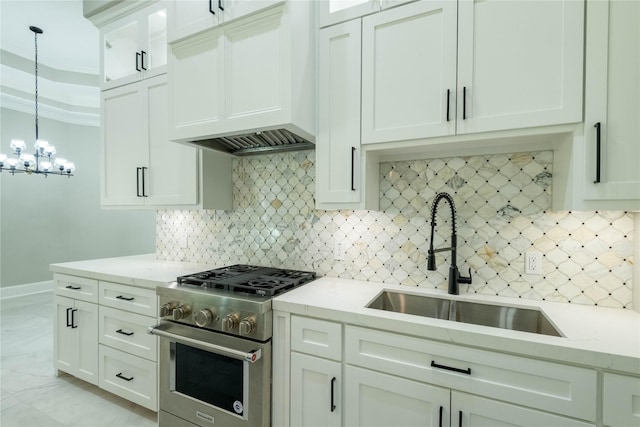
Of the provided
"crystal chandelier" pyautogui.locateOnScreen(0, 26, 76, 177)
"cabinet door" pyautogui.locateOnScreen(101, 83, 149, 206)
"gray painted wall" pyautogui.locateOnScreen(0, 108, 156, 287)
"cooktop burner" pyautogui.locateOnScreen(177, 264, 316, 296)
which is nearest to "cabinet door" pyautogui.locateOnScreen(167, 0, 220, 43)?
"cabinet door" pyautogui.locateOnScreen(101, 83, 149, 206)

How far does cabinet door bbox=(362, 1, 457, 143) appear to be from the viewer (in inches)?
56.1

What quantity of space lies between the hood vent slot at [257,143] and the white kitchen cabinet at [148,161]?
0.51 ft

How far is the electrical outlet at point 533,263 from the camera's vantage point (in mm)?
1584

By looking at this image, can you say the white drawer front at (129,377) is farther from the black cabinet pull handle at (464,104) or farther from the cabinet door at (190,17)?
the black cabinet pull handle at (464,104)

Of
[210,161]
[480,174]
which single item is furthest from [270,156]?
[480,174]

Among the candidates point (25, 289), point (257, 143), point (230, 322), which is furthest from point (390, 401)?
point (25, 289)

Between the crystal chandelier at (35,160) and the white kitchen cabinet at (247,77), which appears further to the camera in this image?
the crystal chandelier at (35,160)

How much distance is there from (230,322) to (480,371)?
1152mm

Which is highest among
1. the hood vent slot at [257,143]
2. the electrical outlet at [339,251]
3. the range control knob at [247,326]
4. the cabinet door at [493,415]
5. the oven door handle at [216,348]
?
the hood vent slot at [257,143]

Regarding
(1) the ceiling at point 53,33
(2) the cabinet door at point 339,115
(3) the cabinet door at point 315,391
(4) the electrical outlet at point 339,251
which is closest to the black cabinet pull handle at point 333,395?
(3) the cabinet door at point 315,391

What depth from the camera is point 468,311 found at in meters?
1.62

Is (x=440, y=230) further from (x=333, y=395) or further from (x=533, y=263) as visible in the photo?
(x=333, y=395)

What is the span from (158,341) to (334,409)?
1224 mm

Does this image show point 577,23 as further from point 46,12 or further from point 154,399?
point 46,12
